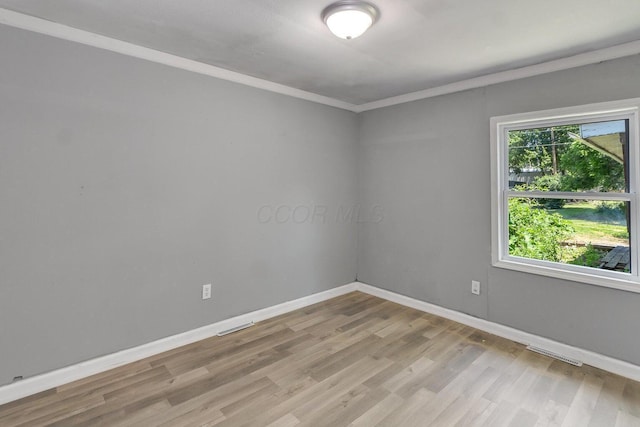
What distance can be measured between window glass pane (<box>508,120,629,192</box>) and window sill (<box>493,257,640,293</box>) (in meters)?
0.66

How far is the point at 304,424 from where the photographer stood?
1.86 m

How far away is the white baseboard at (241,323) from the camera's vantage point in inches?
83.6

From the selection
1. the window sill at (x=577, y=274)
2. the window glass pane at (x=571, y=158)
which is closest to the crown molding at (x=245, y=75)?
the window glass pane at (x=571, y=158)

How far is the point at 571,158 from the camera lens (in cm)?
269

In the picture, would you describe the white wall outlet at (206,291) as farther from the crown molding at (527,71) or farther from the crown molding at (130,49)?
the crown molding at (527,71)

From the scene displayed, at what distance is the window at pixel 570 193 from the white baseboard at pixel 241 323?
581mm

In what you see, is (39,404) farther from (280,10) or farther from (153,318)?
(280,10)

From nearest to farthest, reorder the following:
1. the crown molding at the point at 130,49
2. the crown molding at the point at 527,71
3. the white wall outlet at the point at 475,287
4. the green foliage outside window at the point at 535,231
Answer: the crown molding at the point at 130,49 → the crown molding at the point at 527,71 → the green foliage outside window at the point at 535,231 → the white wall outlet at the point at 475,287

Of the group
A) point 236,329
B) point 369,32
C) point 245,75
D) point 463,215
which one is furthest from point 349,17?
point 236,329

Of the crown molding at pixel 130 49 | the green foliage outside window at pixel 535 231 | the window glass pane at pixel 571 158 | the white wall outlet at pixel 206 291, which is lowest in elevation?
the white wall outlet at pixel 206 291

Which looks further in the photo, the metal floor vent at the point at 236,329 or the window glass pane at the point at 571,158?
the metal floor vent at the point at 236,329

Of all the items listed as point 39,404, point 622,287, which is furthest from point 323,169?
point 39,404

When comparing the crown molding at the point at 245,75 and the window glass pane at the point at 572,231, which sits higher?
the crown molding at the point at 245,75

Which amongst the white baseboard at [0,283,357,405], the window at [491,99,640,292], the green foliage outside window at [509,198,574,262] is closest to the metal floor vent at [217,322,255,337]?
the white baseboard at [0,283,357,405]
